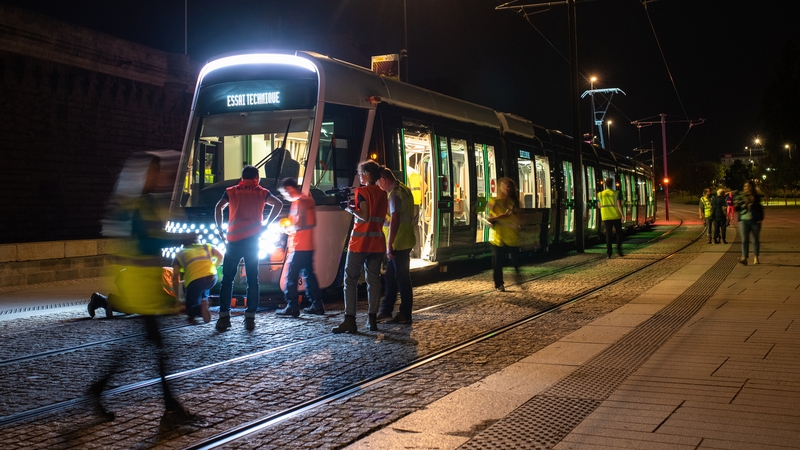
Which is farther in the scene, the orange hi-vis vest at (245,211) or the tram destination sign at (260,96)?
the tram destination sign at (260,96)

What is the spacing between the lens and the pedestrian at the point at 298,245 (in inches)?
376

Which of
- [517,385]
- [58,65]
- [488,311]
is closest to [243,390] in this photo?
[517,385]

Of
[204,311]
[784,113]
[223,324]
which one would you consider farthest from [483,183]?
[784,113]

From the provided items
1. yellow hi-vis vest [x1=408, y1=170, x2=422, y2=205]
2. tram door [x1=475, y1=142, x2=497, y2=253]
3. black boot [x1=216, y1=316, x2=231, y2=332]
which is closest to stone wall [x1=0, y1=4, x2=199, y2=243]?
yellow hi-vis vest [x1=408, y1=170, x2=422, y2=205]

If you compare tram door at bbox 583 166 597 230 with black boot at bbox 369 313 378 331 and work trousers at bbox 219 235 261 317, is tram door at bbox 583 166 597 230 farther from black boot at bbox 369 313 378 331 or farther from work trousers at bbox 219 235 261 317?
work trousers at bbox 219 235 261 317

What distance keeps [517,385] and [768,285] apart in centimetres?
773

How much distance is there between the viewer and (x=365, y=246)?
27.6 ft

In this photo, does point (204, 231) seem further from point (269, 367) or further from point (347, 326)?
point (269, 367)

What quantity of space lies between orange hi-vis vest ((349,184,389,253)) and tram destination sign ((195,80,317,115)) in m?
2.35

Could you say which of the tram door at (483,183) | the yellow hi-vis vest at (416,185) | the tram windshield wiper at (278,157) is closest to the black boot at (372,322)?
the tram windshield wiper at (278,157)

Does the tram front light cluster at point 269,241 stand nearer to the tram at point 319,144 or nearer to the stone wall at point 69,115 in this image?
the tram at point 319,144

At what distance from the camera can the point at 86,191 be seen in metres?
20.1

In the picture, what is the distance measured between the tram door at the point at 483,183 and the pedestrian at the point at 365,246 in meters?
6.78

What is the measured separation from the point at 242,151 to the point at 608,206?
1022cm
